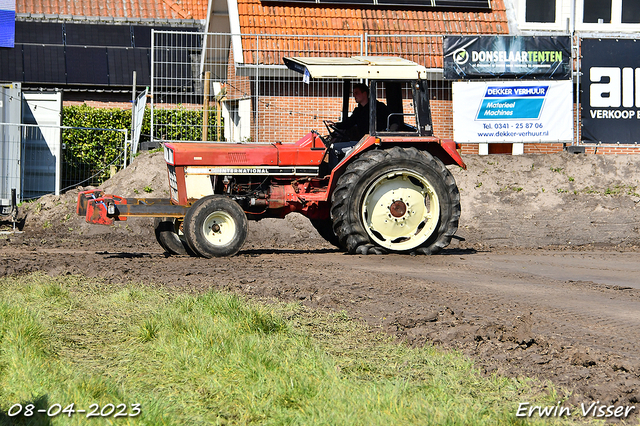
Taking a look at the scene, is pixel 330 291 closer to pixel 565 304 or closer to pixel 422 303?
pixel 422 303

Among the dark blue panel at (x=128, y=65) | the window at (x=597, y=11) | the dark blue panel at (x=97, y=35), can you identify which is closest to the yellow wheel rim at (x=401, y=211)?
the window at (x=597, y=11)

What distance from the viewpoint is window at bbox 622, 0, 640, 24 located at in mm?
19734

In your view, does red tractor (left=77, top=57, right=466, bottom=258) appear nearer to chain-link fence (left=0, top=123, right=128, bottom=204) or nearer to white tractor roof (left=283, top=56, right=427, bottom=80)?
white tractor roof (left=283, top=56, right=427, bottom=80)

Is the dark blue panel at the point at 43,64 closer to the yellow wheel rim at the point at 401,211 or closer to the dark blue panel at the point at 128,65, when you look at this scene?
the dark blue panel at the point at 128,65

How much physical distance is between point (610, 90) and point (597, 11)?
18.0 ft

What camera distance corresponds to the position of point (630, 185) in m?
14.5

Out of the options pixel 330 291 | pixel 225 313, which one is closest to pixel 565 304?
pixel 330 291

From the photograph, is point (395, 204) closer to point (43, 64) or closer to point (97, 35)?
point (43, 64)

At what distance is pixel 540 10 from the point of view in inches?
752

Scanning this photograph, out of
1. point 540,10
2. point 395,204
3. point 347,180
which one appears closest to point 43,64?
point 540,10

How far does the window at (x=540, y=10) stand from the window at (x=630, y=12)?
2088mm

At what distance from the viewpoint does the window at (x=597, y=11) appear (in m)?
19.6

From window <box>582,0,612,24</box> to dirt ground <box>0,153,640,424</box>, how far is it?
6.23 m

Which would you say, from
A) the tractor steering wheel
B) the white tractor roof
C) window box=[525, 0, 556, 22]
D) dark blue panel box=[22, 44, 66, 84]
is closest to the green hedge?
dark blue panel box=[22, 44, 66, 84]
